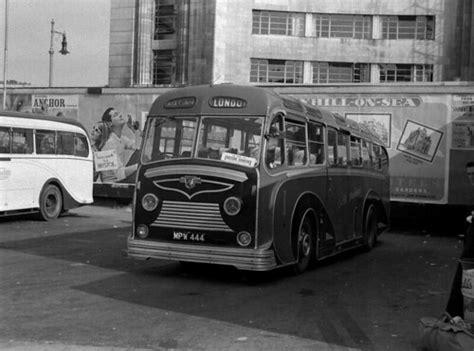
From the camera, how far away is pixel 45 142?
17.1 metres

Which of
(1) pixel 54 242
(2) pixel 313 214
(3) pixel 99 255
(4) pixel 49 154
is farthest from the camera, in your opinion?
(4) pixel 49 154

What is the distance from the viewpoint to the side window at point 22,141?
16.0 metres

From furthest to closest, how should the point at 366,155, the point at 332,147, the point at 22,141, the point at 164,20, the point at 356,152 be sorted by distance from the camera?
the point at 164,20 → the point at 22,141 → the point at 366,155 → the point at 356,152 → the point at 332,147

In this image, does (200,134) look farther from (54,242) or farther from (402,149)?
(402,149)

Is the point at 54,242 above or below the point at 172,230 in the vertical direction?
below

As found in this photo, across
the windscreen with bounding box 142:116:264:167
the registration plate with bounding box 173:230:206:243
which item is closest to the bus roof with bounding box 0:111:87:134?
the windscreen with bounding box 142:116:264:167

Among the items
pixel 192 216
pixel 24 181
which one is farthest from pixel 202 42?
pixel 192 216

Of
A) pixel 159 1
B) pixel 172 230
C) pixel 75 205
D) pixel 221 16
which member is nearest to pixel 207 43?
pixel 221 16

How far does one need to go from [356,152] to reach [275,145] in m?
4.39

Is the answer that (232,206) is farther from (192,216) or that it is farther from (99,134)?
(99,134)

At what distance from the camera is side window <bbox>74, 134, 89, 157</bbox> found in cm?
1850

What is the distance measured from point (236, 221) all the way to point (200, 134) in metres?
1.48

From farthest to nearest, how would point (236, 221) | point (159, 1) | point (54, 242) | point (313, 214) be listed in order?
point (159, 1), point (54, 242), point (313, 214), point (236, 221)

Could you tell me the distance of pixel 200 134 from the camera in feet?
30.0
